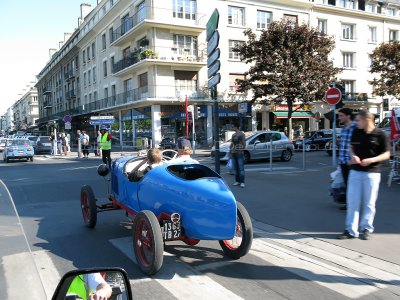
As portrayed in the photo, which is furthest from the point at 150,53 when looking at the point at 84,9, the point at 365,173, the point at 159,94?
the point at 84,9

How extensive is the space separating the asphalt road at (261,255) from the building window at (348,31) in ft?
122

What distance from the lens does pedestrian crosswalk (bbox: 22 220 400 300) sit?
4.00m

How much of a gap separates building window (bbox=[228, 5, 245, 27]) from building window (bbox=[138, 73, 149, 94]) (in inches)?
361

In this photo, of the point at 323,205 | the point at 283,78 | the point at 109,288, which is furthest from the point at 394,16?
the point at 109,288

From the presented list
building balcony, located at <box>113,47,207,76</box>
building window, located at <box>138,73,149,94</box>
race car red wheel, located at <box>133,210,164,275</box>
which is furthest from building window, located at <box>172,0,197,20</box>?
race car red wheel, located at <box>133,210,164,275</box>

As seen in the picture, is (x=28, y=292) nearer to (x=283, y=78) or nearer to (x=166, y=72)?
(x=283, y=78)

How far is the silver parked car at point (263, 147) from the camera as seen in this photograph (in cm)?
1825

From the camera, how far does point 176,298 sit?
3.86 metres

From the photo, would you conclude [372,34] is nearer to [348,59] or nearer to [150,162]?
[348,59]

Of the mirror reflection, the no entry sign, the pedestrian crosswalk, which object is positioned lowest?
the pedestrian crosswalk

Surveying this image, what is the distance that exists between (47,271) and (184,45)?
102 ft

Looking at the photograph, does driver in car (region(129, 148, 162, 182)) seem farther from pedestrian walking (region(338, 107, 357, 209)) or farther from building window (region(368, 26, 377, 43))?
building window (region(368, 26, 377, 43))

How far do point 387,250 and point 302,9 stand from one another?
123 feet

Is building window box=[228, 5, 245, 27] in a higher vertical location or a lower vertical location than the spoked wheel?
higher
